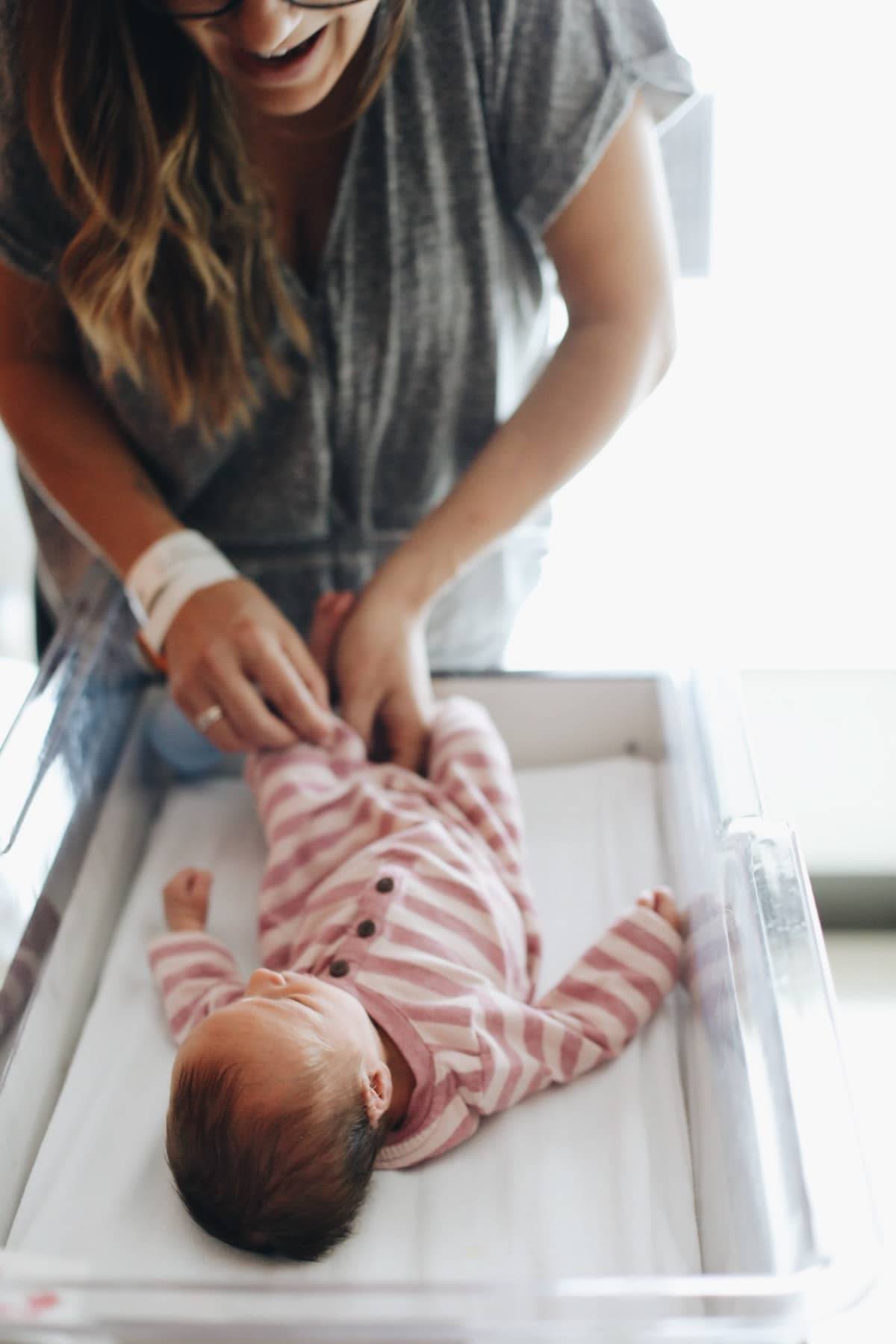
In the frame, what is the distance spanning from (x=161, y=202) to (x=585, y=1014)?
2.08 ft

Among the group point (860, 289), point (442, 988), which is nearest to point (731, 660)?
point (442, 988)

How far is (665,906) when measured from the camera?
1034mm

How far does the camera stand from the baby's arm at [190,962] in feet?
3.22

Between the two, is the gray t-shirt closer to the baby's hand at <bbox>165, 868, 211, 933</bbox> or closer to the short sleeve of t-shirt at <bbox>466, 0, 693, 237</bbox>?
the short sleeve of t-shirt at <bbox>466, 0, 693, 237</bbox>

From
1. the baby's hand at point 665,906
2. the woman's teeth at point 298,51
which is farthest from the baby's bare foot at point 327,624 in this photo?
the woman's teeth at point 298,51

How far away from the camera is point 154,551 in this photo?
108 cm

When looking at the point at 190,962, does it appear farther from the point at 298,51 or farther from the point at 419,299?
the point at 298,51

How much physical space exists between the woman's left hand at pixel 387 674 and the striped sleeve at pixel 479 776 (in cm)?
2

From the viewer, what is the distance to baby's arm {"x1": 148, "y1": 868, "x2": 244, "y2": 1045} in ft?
3.22

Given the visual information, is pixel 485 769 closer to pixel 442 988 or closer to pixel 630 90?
pixel 442 988

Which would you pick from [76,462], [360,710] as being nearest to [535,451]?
[360,710]

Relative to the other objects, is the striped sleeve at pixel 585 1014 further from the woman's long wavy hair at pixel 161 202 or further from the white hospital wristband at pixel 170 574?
the woman's long wavy hair at pixel 161 202

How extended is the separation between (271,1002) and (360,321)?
527 mm

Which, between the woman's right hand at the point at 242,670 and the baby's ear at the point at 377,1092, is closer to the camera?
the baby's ear at the point at 377,1092
